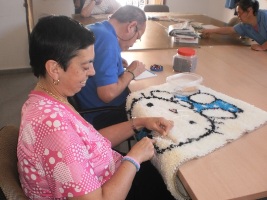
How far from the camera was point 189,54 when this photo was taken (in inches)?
69.9

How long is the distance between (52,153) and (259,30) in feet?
7.45

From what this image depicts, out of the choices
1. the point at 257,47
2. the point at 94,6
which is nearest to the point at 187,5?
the point at 94,6

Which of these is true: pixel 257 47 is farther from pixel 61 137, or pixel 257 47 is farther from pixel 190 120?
pixel 61 137

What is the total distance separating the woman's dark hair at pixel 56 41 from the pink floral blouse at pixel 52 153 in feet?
0.39

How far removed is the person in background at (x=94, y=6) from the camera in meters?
3.24

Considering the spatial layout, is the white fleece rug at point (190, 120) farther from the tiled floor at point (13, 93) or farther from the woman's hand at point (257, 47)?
the woman's hand at point (257, 47)

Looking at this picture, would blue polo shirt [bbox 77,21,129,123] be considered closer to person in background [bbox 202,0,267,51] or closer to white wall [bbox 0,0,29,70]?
person in background [bbox 202,0,267,51]

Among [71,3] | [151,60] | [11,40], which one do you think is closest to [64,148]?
[151,60]

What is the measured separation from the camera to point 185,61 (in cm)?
178

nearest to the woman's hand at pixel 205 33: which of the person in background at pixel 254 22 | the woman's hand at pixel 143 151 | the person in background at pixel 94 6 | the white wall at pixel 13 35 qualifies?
the person in background at pixel 254 22

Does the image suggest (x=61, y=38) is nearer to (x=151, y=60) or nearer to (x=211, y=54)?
(x=151, y=60)

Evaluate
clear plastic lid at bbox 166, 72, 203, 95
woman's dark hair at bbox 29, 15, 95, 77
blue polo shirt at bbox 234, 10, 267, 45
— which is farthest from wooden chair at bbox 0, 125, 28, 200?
blue polo shirt at bbox 234, 10, 267, 45

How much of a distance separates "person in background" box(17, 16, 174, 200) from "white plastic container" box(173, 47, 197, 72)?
2.90 ft

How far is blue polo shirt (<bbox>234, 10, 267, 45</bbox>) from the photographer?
2416 mm
